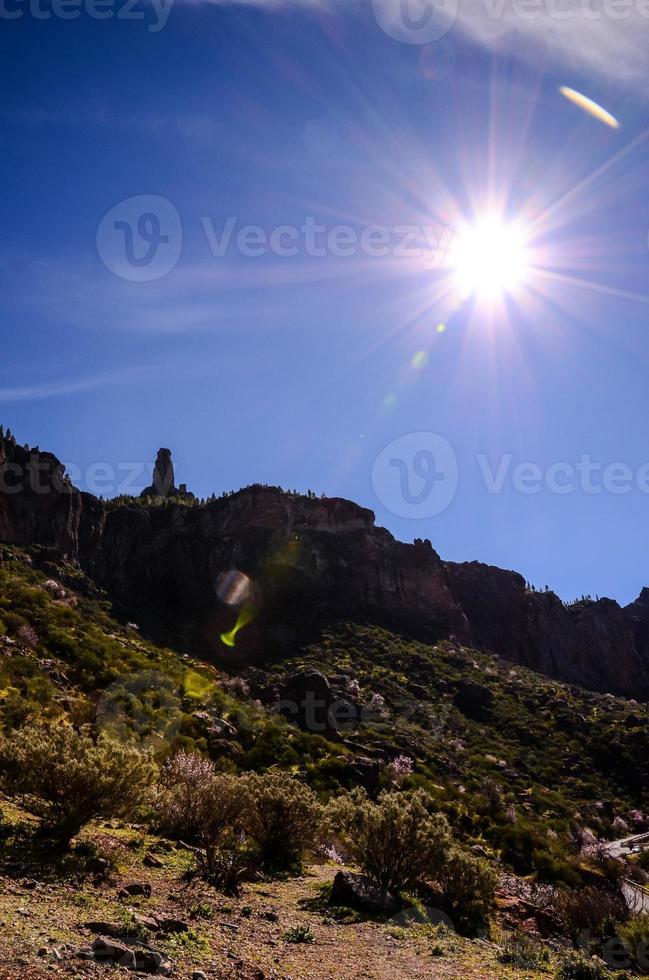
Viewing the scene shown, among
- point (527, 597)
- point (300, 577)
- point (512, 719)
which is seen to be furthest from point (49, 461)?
point (527, 597)

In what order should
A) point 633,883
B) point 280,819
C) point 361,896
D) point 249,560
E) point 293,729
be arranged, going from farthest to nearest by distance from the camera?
1. point 249,560
2. point 293,729
3. point 633,883
4. point 280,819
5. point 361,896

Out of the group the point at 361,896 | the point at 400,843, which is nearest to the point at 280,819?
the point at 400,843

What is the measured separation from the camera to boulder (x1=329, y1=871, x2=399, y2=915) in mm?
10984

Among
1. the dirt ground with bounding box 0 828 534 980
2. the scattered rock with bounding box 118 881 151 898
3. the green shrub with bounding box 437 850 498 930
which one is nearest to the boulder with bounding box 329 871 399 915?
the dirt ground with bounding box 0 828 534 980

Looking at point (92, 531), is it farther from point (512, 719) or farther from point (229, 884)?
point (229, 884)

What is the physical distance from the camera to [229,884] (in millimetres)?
10211

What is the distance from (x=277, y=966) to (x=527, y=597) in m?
98.1

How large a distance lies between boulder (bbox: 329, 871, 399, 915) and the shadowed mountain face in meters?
43.5

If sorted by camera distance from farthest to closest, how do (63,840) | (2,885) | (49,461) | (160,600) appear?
(160,600), (49,461), (63,840), (2,885)

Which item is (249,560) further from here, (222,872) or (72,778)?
(72,778)

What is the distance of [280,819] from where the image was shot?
1351cm

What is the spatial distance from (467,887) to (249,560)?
58600 mm

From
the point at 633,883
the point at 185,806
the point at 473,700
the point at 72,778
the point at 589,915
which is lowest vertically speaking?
the point at 633,883

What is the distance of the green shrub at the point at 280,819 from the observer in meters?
13.3
